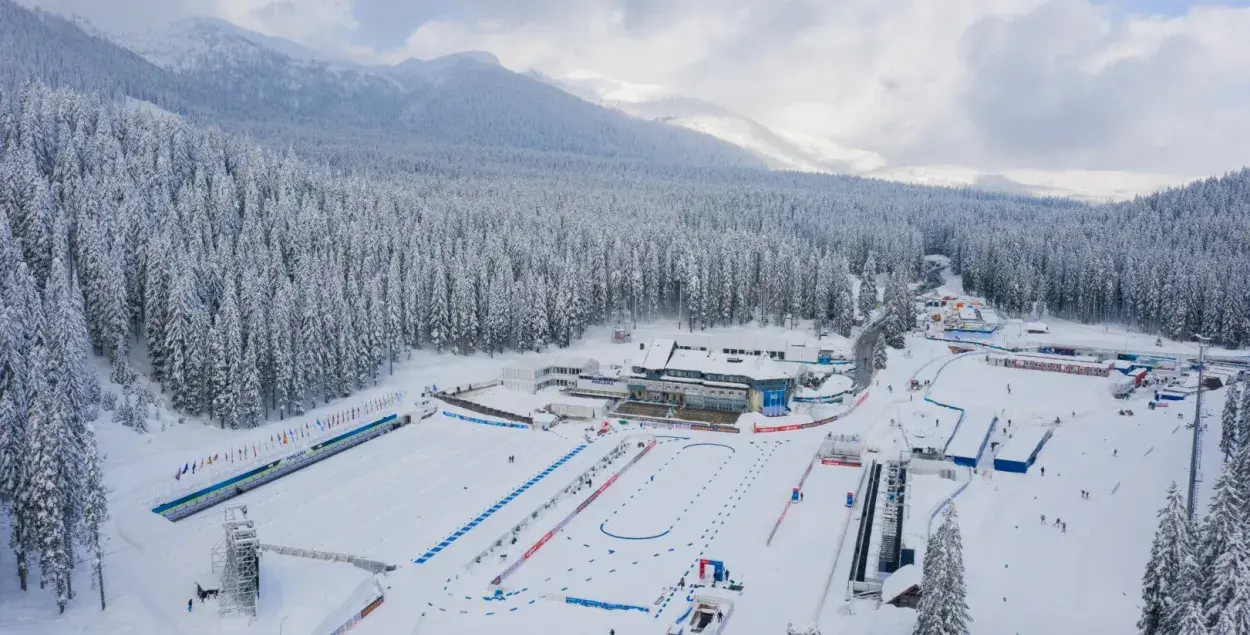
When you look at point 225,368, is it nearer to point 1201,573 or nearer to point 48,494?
point 48,494

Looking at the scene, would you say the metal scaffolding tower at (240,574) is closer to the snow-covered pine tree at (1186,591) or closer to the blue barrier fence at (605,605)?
the blue barrier fence at (605,605)

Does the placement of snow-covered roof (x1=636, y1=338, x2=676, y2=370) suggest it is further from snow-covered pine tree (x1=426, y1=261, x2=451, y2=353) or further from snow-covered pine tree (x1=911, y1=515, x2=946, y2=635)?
snow-covered pine tree (x1=911, y1=515, x2=946, y2=635)

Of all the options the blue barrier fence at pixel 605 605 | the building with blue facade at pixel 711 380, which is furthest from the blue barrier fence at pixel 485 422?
the blue barrier fence at pixel 605 605

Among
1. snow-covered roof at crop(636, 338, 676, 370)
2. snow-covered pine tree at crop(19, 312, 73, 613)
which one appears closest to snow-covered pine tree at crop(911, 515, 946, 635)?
snow-covered pine tree at crop(19, 312, 73, 613)

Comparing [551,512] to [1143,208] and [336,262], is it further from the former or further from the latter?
[1143,208]

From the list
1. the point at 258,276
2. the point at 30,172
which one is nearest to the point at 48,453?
the point at 258,276
